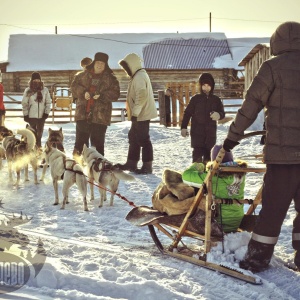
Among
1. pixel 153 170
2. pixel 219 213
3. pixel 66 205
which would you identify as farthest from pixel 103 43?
pixel 219 213

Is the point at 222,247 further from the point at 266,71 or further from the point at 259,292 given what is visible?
the point at 266,71

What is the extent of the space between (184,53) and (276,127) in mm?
36543

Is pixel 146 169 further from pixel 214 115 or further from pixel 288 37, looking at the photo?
pixel 288 37

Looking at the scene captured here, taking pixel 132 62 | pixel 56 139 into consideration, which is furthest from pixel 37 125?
pixel 56 139

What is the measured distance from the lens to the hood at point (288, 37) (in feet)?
13.5

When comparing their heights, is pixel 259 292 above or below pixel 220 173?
below

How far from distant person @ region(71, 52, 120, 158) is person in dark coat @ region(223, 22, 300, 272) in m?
4.92

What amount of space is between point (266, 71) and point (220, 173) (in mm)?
836

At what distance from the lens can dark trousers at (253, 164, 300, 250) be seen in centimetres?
412

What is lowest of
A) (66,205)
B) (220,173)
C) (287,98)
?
(66,205)

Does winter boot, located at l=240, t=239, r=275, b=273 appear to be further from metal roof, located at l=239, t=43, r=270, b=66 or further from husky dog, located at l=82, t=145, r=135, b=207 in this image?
metal roof, located at l=239, t=43, r=270, b=66

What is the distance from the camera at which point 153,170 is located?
1008 cm

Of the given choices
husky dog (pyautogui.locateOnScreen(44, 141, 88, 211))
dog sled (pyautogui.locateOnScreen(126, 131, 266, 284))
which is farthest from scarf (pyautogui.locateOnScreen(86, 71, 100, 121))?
dog sled (pyautogui.locateOnScreen(126, 131, 266, 284))

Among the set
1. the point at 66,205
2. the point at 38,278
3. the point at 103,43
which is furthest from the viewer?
the point at 103,43
